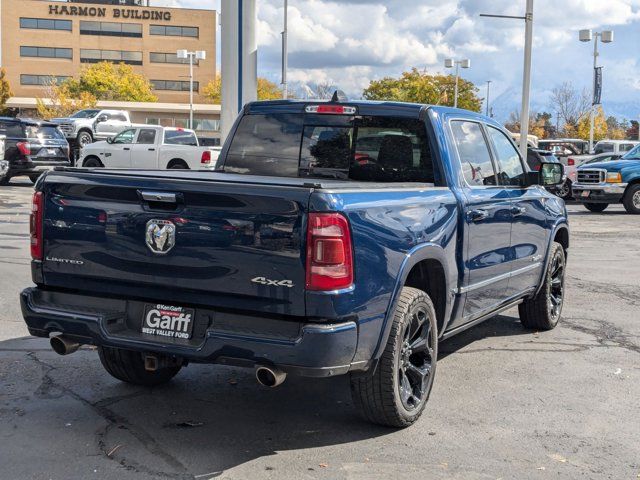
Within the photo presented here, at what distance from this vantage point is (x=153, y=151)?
2589cm

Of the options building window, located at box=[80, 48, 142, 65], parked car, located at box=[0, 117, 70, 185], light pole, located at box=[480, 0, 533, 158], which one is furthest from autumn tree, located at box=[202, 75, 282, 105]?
parked car, located at box=[0, 117, 70, 185]

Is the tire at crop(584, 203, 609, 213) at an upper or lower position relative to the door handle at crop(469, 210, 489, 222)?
lower

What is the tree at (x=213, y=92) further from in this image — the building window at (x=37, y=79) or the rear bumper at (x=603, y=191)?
the rear bumper at (x=603, y=191)

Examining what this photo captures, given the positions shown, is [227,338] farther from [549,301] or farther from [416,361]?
[549,301]

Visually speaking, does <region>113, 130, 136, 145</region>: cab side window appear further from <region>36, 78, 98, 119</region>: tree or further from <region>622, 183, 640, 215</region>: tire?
<region>36, 78, 98, 119</region>: tree

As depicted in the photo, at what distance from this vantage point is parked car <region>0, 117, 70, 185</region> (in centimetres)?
2362

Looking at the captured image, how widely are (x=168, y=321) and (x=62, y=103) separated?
6854cm

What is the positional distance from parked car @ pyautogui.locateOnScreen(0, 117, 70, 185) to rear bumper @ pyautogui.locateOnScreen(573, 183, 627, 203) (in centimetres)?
1396

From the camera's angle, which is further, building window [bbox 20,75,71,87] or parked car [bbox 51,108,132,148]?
building window [bbox 20,75,71,87]

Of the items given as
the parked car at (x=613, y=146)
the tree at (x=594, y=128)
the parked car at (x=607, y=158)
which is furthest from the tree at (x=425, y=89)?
the parked car at (x=607, y=158)

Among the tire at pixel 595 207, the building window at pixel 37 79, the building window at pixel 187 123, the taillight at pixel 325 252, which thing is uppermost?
the building window at pixel 37 79

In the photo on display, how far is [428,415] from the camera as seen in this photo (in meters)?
5.23

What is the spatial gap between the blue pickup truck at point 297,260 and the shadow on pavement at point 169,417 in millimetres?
283

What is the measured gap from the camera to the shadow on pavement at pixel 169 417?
4.44 meters
